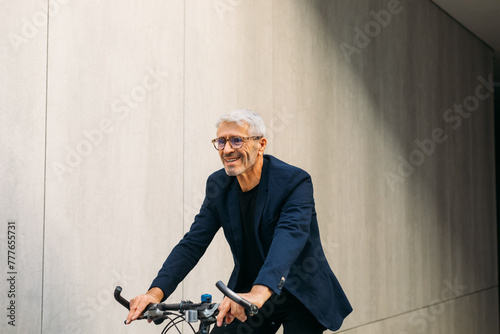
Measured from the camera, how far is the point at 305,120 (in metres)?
5.70

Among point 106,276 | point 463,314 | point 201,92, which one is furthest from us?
point 463,314

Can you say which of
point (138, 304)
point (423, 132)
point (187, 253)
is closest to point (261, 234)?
point (187, 253)

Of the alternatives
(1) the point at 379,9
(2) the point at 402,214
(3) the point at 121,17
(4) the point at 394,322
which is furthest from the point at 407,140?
(3) the point at 121,17

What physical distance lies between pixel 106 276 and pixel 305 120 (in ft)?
8.27

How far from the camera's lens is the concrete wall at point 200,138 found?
3418mm

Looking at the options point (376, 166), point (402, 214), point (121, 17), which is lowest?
point (402, 214)

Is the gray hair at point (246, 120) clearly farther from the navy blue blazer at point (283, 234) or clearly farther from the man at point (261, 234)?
the navy blue blazer at point (283, 234)

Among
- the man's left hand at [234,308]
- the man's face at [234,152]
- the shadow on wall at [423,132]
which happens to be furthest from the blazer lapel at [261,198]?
the shadow on wall at [423,132]

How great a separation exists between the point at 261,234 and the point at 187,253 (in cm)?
31

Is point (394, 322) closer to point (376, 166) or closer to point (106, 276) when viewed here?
point (376, 166)

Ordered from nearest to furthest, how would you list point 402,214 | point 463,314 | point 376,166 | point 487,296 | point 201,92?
1. point 201,92
2. point 376,166
3. point 402,214
4. point 463,314
5. point 487,296

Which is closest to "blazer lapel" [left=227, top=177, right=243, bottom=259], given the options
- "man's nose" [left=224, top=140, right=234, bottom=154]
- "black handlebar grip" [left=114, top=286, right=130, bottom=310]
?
"man's nose" [left=224, top=140, right=234, bottom=154]

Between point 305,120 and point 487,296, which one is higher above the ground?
point 305,120

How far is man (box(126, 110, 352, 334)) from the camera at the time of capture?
2.52 metres
